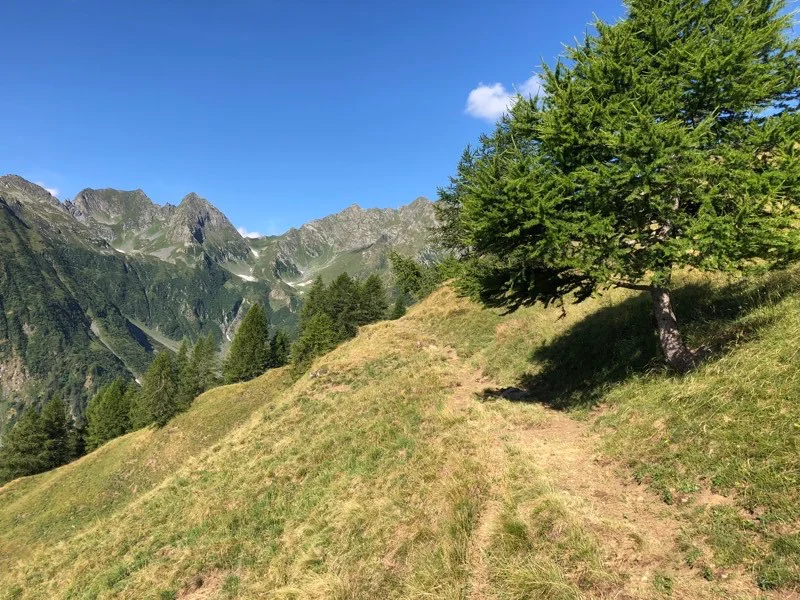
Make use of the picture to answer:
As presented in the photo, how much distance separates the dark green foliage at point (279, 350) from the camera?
88369 millimetres

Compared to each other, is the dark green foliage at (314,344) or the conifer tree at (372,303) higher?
the conifer tree at (372,303)

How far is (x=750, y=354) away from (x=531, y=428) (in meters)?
6.29

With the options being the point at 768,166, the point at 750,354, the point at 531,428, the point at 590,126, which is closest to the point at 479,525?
the point at 531,428

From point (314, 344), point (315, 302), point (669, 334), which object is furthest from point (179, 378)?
point (669, 334)

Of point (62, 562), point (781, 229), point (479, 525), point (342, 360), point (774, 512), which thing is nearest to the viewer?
point (774, 512)

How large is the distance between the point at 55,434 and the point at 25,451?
210 inches

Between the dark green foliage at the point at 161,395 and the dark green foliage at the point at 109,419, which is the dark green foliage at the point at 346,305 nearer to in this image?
the dark green foliage at the point at 161,395

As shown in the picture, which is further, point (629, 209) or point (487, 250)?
point (487, 250)

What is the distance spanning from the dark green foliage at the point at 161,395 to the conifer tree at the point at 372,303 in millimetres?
31646

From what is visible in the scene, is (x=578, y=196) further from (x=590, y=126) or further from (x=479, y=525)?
(x=479, y=525)

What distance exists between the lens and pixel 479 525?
8.74 meters

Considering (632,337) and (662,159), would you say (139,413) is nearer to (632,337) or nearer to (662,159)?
(632,337)

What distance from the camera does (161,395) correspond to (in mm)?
60438

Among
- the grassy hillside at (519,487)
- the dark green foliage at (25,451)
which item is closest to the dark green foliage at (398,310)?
the grassy hillside at (519,487)
